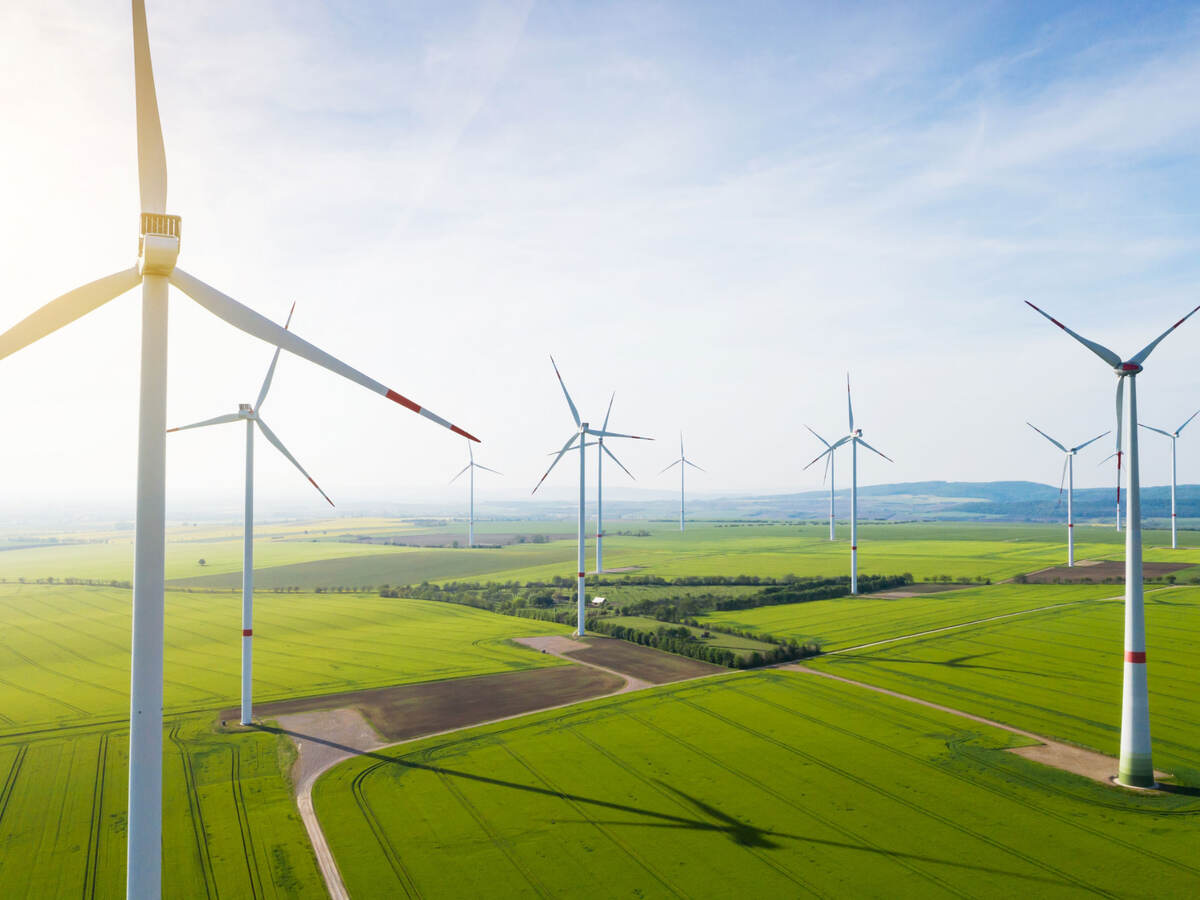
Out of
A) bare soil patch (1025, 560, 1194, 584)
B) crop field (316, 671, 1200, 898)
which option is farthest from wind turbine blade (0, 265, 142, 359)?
bare soil patch (1025, 560, 1194, 584)

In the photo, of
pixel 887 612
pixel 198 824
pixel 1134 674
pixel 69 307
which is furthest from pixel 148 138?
pixel 887 612

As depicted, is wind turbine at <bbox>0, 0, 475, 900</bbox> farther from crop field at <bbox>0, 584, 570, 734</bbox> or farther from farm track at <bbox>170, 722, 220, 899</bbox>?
crop field at <bbox>0, 584, 570, 734</bbox>

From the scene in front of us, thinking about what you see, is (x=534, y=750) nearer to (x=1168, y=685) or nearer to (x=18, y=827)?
(x=18, y=827)

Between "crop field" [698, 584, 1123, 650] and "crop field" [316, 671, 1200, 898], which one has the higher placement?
"crop field" [316, 671, 1200, 898]

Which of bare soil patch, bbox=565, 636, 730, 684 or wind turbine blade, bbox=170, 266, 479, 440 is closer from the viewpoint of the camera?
wind turbine blade, bbox=170, 266, 479, 440

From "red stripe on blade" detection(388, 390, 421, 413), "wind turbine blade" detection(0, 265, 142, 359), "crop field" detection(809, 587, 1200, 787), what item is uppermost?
"wind turbine blade" detection(0, 265, 142, 359)

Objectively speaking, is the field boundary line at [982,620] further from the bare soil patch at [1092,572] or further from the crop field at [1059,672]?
the bare soil patch at [1092,572]

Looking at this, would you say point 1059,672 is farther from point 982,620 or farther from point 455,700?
point 455,700
